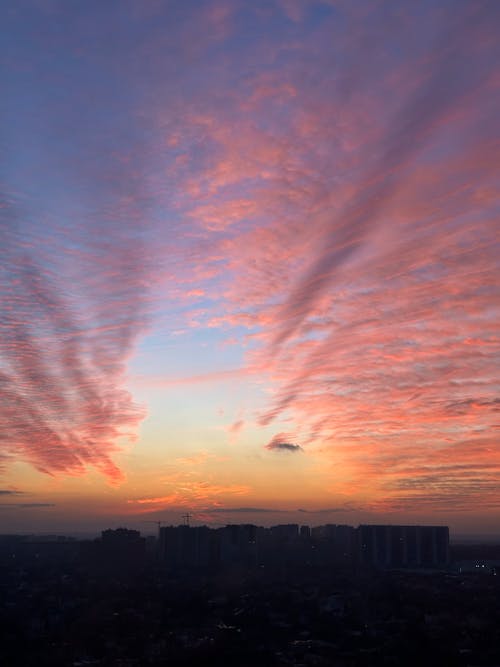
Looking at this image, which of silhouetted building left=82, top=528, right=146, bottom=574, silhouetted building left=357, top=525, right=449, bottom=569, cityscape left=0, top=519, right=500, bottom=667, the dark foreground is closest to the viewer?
the dark foreground

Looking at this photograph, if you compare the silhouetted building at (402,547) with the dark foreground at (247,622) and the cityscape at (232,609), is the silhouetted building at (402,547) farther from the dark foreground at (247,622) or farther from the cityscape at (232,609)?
the dark foreground at (247,622)

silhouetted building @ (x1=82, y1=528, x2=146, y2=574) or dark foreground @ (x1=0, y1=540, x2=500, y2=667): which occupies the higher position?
dark foreground @ (x1=0, y1=540, x2=500, y2=667)

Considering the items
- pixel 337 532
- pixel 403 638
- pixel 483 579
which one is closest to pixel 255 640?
pixel 403 638

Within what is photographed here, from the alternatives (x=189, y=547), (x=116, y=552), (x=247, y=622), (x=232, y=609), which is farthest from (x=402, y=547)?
(x=247, y=622)

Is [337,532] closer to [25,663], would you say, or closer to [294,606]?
[294,606]

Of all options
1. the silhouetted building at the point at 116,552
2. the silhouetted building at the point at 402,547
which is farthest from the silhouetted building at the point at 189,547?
the silhouetted building at the point at 402,547

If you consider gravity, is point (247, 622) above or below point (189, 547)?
above

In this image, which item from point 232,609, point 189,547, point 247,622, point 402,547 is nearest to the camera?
point 247,622

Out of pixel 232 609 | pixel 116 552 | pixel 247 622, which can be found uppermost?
pixel 247 622

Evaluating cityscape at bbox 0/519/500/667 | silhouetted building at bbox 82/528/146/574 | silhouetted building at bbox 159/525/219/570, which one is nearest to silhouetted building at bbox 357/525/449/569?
cityscape at bbox 0/519/500/667

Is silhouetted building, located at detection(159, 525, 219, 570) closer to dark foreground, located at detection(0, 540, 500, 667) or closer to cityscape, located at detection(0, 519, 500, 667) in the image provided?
cityscape, located at detection(0, 519, 500, 667)

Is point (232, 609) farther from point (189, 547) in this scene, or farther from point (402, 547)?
point (402, 547)

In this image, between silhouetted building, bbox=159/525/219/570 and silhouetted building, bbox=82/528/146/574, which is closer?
silhouetted building, bbox=82/528/146/574
